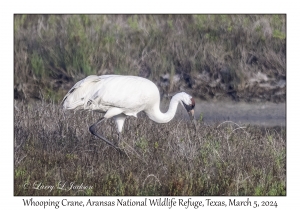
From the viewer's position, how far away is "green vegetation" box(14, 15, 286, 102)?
11.9 m

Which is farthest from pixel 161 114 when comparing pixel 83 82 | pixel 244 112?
pixel 244 112

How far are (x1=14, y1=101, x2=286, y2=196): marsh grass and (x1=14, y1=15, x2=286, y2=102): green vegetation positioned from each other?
2644 mm

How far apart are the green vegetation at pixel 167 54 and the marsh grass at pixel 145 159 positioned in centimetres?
Answer: 264

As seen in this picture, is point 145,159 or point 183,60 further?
point 183,60

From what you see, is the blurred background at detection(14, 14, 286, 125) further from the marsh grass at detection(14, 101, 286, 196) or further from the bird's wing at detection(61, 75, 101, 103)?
the bird's wing at detection(61, 75, 101, 103)

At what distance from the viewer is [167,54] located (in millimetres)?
12305

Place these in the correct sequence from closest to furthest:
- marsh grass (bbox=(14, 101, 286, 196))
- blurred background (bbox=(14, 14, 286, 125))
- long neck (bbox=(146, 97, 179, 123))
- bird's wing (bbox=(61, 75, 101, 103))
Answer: marsh grass (bbox=(14, 101, 286, 196))
bird's wing (bbox=(61, 75, 101, 103))
long neck (bbox=(146, 97, 179, 123))
blurred background (bbox=(14, 14, 286, 125))

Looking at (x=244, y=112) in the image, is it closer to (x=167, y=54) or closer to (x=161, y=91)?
(x=161, y=91)

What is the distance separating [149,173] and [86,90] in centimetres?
112

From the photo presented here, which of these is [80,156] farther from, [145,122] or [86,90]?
[145,122]

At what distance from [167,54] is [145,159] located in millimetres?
4467

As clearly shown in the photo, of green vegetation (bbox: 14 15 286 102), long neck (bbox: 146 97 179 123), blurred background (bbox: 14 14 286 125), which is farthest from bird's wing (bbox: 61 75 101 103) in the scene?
green vegetation (bbox: 14 15 286 102)
